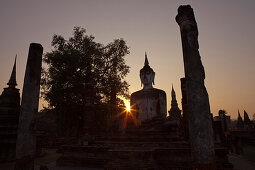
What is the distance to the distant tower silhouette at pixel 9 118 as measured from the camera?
1069cm

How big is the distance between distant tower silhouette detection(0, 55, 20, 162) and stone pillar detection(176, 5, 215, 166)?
10.8 meters

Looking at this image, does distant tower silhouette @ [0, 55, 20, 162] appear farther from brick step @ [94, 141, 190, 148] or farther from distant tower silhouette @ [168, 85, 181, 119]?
distant tower silhouette @ [168, 85, 181, 119]

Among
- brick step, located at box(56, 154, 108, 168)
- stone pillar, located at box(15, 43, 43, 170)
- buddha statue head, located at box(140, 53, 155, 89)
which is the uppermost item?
buddha statue head, located at box(140, 53, 155, 89)

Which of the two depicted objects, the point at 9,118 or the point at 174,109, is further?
the point at 174,109

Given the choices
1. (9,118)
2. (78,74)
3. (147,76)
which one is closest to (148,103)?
(147,76)

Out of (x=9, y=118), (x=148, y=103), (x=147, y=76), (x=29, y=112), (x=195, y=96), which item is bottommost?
(x=9, y=118)

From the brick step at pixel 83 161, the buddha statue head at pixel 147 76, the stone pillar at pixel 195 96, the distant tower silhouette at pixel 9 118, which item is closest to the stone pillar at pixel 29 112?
the brick step at pixel 83 161

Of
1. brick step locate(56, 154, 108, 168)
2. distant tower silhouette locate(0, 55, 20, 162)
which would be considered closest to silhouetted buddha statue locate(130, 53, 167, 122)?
brick step locate(56, 154, 108, 168)

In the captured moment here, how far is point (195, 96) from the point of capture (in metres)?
4.57

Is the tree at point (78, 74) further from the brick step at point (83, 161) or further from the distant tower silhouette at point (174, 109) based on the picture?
the distant tower silhouette at point (174, 109)

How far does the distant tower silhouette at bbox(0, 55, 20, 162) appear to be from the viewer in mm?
10688

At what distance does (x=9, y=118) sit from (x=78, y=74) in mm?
6204

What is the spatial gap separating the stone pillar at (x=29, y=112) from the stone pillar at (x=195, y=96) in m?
4.84

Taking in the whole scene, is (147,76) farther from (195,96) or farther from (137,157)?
(195,96)
